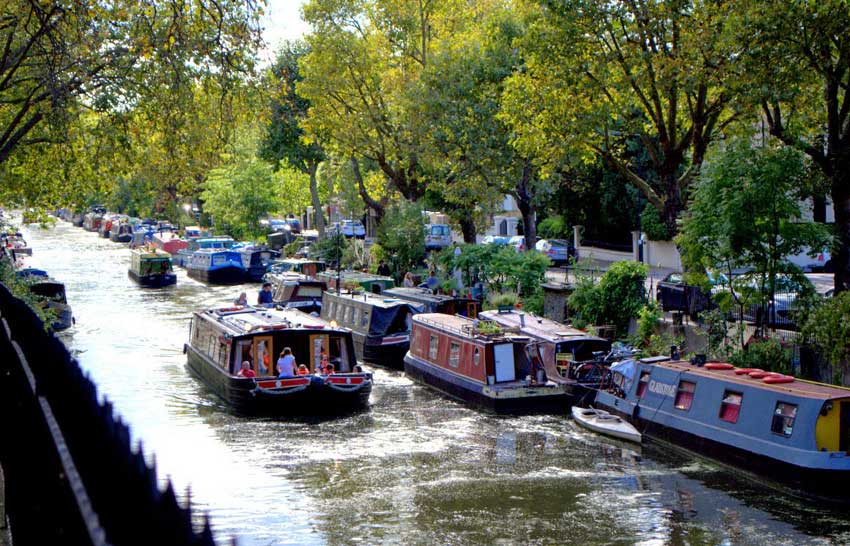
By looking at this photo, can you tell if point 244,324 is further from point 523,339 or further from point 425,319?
point 523,339

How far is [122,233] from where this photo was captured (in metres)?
98.1

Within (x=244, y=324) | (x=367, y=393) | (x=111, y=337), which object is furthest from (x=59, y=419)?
(x=111, y=337)

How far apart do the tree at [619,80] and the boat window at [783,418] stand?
8712 millimetres

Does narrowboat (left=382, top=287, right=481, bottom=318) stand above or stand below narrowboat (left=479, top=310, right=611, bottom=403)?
above

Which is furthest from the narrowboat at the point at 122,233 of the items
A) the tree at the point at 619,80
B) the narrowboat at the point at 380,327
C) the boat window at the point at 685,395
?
the boat window at the point at 685,395

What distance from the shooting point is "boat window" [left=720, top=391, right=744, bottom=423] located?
20516mm

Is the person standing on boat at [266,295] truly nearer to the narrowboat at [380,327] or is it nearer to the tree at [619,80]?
the narrowboat at [380,327]

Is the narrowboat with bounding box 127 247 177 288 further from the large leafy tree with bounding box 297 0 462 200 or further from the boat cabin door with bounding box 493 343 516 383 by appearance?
the boat cabin door with bounding box 493 343 516 383

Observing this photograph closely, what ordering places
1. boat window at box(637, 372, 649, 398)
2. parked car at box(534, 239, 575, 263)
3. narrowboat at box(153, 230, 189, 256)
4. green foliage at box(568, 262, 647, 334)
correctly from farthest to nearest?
narrowboat at box(153, 230, 189, 256) < parked car at box(534, 239, 575, 263) < green foliage at box(568, 262, 647, 334) < boat window at box(637, 372, 649, 398)

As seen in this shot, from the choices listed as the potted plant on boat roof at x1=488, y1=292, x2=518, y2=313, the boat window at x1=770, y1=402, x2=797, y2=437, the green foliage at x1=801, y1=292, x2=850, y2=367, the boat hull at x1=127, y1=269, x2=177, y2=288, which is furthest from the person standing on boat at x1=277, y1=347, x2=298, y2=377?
the boat hull at x1=127, y1=269, x2=177, y2=288

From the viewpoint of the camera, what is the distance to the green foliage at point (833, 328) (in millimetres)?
21531

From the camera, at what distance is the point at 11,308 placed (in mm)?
11539

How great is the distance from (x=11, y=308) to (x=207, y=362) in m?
18.5

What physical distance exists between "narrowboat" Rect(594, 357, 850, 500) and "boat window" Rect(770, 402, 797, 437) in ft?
0.06
